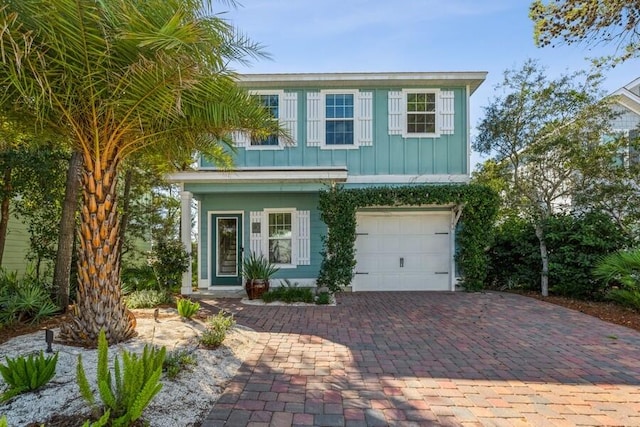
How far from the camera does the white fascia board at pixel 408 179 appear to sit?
1009cm

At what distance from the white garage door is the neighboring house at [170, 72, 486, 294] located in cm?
3

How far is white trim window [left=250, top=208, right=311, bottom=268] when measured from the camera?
10.5m

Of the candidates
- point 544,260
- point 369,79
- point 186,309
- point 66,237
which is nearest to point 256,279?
point 186,309

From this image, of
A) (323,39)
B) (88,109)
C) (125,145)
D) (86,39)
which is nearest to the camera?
(86,39)

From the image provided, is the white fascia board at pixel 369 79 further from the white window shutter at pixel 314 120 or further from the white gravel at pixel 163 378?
the white gravel at pixel 163 378

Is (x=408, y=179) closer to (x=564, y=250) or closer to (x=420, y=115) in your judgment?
(x=420, y=115)

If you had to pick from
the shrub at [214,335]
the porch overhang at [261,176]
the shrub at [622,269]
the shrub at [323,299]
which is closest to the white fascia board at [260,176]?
the porch overhang at [261,176]

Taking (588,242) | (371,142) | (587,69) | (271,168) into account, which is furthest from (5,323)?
(587,69)

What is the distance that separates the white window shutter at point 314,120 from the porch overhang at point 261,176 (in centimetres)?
145

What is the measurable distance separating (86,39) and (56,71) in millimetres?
513

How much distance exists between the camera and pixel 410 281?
33.8 feet

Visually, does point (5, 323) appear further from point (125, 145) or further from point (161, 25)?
point (161, 25)

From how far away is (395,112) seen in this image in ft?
33.7

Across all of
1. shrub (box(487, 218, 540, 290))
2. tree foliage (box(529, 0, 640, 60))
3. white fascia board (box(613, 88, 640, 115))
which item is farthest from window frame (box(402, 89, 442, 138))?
white fascia board (box(613, 88, 640, 115))
